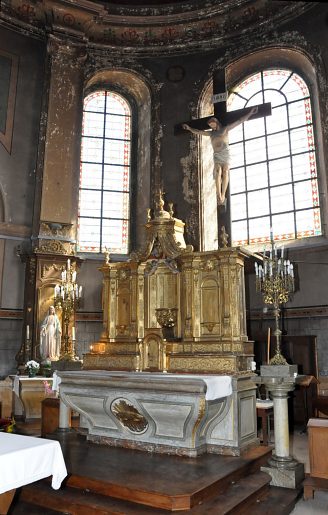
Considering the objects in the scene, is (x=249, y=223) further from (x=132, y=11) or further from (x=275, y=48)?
(x=132, y=11)

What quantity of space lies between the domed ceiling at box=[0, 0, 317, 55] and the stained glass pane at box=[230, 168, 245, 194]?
3.59m

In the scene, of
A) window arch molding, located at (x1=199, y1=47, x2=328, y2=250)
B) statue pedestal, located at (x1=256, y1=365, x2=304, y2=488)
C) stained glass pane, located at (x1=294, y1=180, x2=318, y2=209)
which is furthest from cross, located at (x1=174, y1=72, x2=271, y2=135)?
statue pedestal, located at (x1=256, y1=365, x2=304, y2=488)

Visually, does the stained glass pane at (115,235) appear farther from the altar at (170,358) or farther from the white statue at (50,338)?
the altar at (170,358)

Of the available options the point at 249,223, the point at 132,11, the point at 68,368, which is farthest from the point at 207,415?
the point at 132,11

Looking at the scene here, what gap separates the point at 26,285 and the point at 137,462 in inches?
233

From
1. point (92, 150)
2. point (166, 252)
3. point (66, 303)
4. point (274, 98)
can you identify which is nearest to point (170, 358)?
point (166, 252)

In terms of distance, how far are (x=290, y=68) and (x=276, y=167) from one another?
269cm

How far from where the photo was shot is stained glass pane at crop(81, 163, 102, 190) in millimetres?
12555

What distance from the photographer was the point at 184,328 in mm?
7105

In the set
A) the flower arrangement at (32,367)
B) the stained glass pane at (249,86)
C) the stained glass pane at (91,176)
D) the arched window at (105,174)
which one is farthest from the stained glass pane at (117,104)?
the flower arrangement at (32,367)

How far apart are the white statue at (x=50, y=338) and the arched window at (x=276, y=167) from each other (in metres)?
4.82

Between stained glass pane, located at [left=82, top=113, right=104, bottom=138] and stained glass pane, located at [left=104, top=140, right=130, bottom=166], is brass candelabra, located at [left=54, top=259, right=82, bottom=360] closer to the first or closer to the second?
stained glass pane, located at [left=104, top=140, right=130, bottom=166]

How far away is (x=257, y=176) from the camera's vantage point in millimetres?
11906

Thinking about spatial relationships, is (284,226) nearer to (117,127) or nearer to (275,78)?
(275,78)
